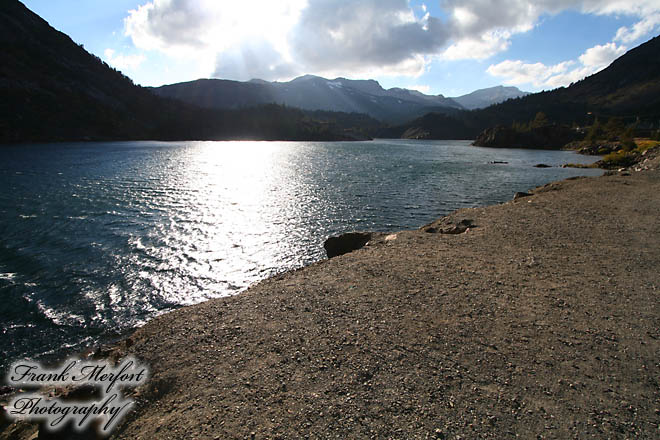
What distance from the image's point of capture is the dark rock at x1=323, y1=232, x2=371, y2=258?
19016 mm

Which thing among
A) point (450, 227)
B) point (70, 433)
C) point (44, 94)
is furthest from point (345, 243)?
point (44, 94)

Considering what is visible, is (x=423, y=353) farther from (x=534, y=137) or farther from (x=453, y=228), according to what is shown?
(x=534, y=137)

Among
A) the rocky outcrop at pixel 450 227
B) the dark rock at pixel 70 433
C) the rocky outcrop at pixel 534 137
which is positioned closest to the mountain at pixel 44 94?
the dark rock at pixel 70 433

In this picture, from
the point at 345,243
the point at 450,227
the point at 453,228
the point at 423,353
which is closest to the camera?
the point at 423,353

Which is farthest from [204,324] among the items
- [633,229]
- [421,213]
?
[421,213]

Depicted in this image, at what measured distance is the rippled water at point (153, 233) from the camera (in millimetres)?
13992

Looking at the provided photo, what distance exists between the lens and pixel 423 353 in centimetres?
766

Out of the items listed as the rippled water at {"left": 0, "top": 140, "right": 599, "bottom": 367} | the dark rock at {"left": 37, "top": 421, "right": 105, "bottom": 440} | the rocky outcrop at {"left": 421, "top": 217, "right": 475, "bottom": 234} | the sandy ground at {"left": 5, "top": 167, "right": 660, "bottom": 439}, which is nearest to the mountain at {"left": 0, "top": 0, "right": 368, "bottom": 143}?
the rippled water at {"left": 0, "top": 140, "right": 599, "bottom": 367}

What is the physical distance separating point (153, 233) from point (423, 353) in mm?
23542

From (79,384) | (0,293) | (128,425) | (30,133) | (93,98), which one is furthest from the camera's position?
(93,98)

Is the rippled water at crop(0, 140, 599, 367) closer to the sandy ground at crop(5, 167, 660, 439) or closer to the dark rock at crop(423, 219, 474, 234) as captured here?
the sandy ground at crop(5, 167, 660, 439)

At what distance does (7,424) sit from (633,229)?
26.8 meters

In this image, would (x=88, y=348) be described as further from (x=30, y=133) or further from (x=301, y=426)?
(x=30, y=133)

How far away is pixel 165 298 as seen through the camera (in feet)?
50.0
